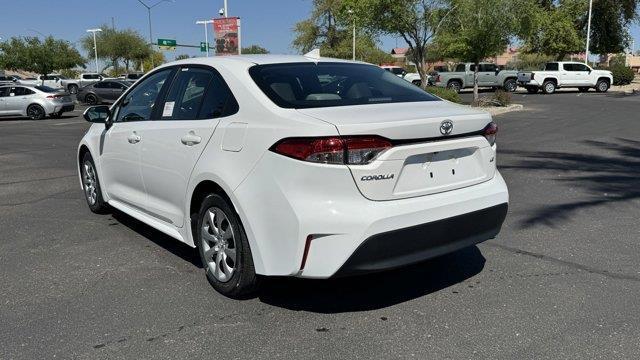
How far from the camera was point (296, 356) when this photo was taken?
319 cm

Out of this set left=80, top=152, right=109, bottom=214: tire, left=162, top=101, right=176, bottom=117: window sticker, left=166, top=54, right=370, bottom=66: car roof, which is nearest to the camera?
left=166, top=54, right=370, bottom=66: car roof

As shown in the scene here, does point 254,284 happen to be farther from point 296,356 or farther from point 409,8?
point 409,8

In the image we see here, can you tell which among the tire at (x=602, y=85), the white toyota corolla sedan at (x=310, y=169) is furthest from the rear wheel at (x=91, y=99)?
the white toyota corolla sedan at (x=310, y=169)

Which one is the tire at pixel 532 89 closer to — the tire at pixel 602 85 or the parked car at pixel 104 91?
the tire at pixel 602 85

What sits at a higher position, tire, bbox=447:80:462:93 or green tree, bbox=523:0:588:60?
green tree, bbox=523:0:588:60

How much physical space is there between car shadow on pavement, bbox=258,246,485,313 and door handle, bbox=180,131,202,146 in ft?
3.80

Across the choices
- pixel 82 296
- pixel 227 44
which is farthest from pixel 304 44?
pixel 82 296

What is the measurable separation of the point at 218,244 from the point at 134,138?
4.93ft

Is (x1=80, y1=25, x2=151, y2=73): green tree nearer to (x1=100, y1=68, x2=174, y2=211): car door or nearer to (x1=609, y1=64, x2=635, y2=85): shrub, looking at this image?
(x1=609, y1=64, x2=635, y2=85): shrub

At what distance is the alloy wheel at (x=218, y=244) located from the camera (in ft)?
12.7

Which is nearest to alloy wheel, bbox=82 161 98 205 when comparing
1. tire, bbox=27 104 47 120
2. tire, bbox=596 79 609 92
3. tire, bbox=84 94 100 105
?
tire, bbox=27 104 47 120

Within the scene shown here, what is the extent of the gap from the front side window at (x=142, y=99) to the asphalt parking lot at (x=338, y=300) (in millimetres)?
1180

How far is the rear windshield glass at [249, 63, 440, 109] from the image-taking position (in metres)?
3.76

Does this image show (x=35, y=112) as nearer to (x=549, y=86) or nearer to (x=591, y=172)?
(x=591, y=172)
